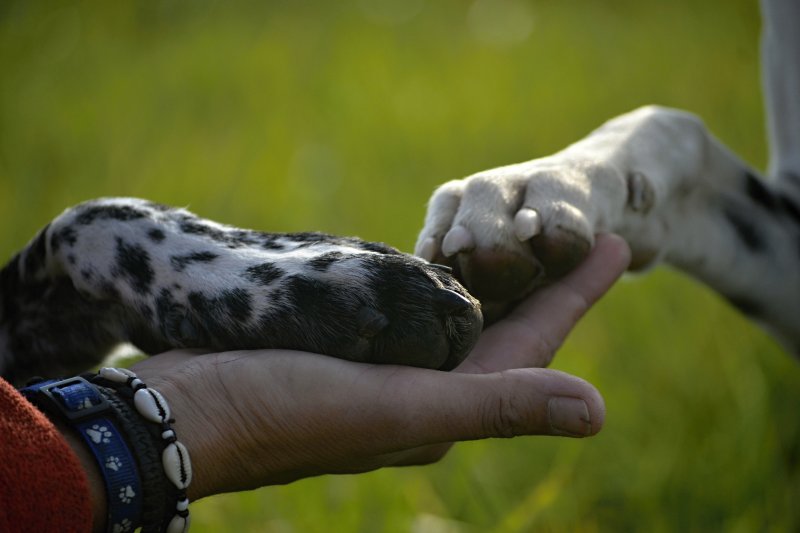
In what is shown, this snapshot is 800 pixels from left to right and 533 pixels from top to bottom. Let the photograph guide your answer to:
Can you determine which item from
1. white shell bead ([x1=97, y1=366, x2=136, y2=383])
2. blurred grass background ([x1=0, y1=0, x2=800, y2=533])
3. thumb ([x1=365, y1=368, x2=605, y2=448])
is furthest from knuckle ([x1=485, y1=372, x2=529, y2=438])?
blurred grass background ([x1=0, y1=0, x2=800, y2=533])

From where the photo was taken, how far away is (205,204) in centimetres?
440

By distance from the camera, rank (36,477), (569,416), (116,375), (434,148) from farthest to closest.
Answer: (434,148)
(116,375)
(569,416)
(36,477)

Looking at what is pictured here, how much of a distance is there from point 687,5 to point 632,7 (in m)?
0.50

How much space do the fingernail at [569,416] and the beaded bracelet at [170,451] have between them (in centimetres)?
61

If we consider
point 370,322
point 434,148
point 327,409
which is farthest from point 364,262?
point 434,148

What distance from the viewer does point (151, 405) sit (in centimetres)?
140

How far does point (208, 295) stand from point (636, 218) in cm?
122

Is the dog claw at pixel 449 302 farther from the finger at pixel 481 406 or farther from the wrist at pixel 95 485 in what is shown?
the wrist at pixel 95 485

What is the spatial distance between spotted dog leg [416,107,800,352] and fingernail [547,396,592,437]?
0.38 meters

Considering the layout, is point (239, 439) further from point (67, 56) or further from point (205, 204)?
point (67, 56)

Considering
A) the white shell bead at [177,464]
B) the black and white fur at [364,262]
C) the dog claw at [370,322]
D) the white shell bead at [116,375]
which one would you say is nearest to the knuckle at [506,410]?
A: the black and white fur at [364,262]

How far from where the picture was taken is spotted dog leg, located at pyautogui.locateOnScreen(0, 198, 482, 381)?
4.63 ft

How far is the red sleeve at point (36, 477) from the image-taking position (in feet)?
3.95

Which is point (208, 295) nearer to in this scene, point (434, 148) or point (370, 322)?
point (370, 322)
